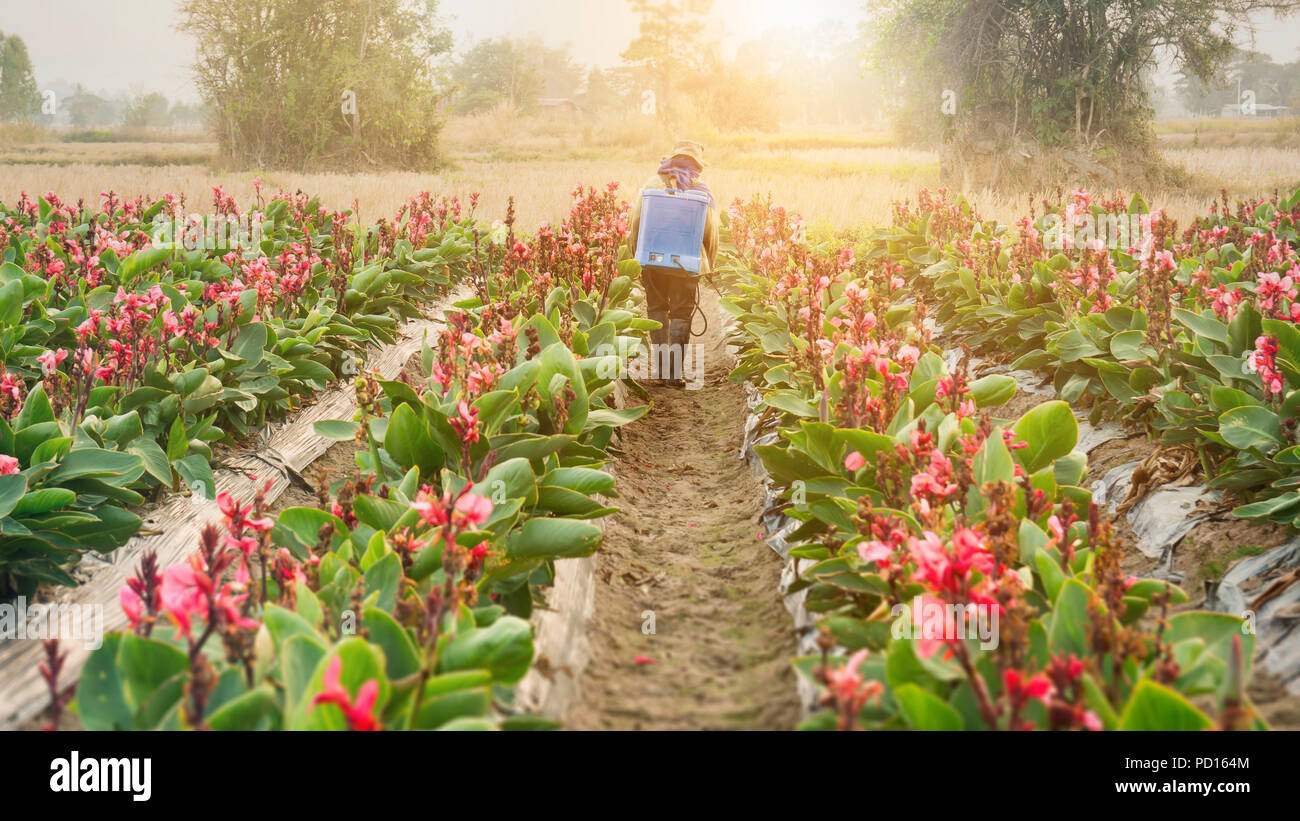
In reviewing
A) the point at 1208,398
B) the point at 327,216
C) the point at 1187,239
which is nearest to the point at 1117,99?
the point at 1187,239

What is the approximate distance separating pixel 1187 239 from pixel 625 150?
28807mm

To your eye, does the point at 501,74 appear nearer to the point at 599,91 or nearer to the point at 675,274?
the point at 599,91

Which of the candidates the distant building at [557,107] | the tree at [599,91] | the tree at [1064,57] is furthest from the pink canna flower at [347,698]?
the tree at [599,91]

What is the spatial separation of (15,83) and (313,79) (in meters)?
41.0

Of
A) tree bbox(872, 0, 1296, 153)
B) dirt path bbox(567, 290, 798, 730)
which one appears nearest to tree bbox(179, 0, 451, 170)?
tree bbox(872, 0, 1296, 153)

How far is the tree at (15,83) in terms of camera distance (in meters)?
52.6

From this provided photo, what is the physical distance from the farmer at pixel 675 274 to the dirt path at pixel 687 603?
1527 mm

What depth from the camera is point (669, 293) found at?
283 inches

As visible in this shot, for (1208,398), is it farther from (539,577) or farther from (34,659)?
(34,659)

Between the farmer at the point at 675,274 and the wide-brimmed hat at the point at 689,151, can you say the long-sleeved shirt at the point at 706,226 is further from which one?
the wide-brimmed hat at the point at 689,151

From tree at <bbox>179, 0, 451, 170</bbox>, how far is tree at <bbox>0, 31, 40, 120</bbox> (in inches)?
1416

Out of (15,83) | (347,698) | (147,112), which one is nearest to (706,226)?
(347,698)

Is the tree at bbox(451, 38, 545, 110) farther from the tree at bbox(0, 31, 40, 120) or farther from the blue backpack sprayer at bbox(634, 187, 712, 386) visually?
the blue backpack sprayer at bbox(634, 187, 712, 386)

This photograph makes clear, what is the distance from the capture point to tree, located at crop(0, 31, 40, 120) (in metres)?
52.6
